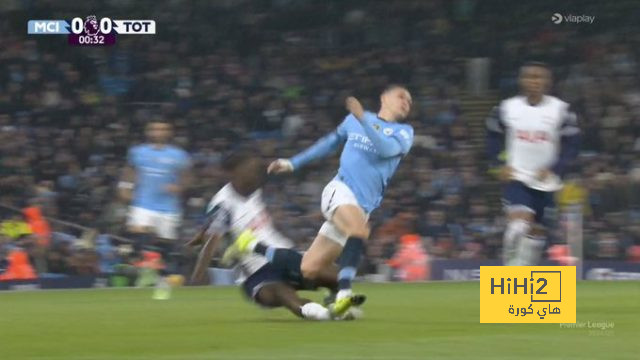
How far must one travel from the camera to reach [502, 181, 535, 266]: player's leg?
1352 centimetres

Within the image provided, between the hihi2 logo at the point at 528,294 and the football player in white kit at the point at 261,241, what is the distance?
1479 millimetres

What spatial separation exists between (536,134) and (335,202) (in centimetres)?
279

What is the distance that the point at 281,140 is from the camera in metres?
26.2

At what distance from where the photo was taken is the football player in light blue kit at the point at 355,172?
1166cm

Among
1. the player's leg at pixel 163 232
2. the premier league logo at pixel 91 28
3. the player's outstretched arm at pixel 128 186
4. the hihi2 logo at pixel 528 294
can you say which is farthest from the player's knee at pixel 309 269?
the premier league logo at pixel 91 28

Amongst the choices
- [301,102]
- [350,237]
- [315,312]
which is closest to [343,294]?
[315,312]

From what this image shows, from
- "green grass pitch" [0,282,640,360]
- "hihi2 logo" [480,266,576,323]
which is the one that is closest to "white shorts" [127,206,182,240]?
"green grass pitch" [0,282,640,360]

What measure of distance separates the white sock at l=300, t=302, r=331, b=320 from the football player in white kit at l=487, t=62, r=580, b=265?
112 inches

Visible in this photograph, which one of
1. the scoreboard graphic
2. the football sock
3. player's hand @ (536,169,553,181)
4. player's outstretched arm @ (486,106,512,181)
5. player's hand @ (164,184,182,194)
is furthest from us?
the scoreboard graphic

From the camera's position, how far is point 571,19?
28.6 m

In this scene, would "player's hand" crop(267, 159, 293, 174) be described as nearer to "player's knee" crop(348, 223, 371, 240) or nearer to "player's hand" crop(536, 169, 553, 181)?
"player's knee" crop(348, 223, 371, 240)


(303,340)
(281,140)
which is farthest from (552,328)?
(281,140)

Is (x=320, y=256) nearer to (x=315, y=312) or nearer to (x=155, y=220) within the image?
(x=315, y=312)

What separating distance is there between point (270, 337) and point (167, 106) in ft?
56.2
